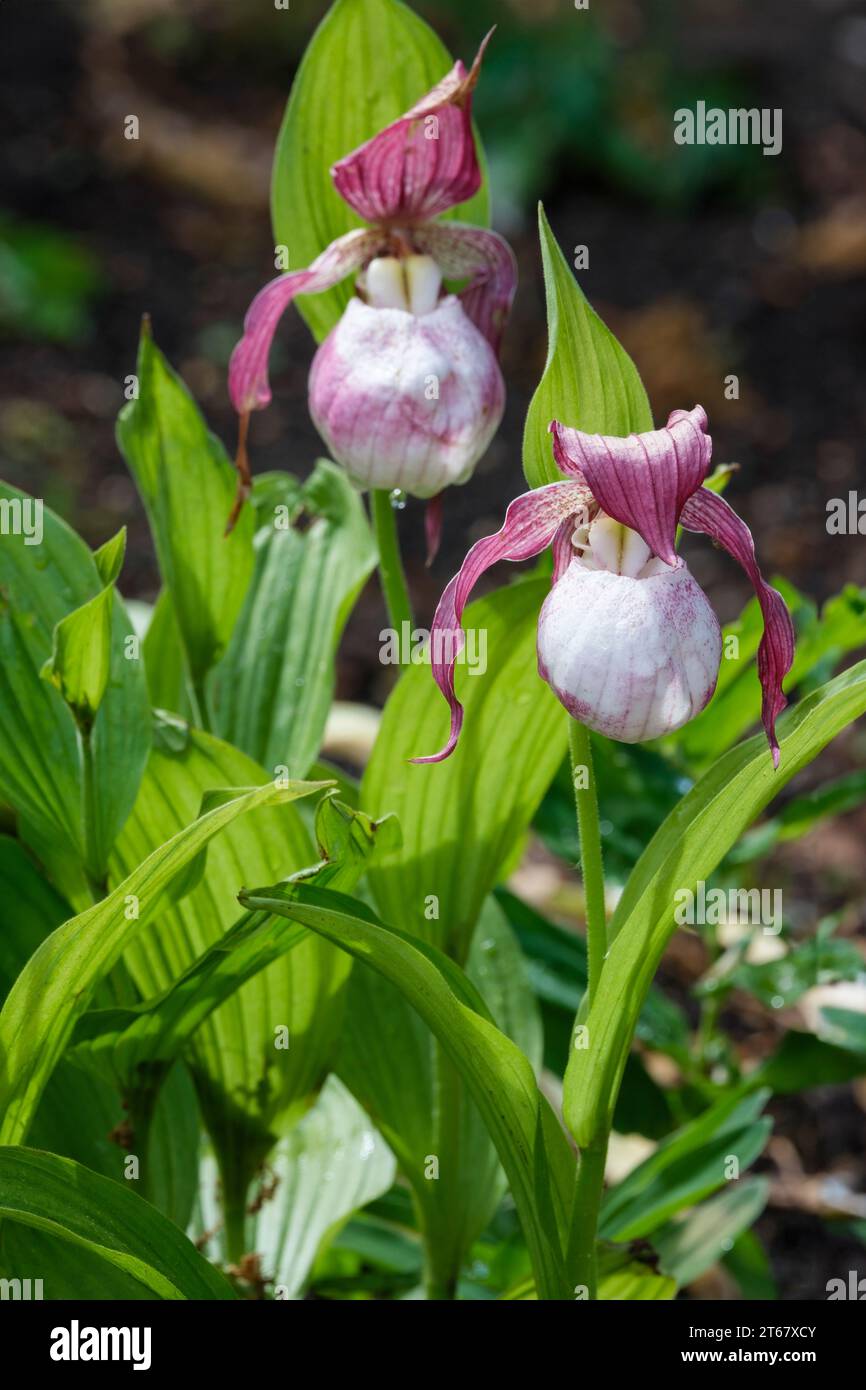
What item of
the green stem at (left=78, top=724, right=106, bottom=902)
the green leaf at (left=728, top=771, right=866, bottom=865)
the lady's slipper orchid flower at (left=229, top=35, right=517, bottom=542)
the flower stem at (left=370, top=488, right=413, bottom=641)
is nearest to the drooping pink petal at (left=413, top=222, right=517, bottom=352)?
the lady's slipper orchid flower at (left=229, top=35, right=517, bottom=542)

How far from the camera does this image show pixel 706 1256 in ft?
3.42

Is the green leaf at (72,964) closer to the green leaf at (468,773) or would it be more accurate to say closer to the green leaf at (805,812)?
the green leaf at (468,773)

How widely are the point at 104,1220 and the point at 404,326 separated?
524 millimetres

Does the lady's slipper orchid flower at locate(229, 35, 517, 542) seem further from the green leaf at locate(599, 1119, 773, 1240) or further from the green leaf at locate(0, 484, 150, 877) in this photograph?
the green leaf at locate(599, 1119, 773, 1240)

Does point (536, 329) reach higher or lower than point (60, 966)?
higher

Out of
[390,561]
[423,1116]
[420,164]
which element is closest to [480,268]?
[420,164]

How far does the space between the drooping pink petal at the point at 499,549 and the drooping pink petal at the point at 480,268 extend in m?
0.26

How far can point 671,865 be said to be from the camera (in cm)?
74

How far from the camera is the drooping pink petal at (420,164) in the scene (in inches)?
32.2

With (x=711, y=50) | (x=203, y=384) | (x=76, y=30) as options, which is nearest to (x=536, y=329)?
(x=203, y=384)

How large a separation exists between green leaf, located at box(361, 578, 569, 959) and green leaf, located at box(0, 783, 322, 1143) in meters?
0.17

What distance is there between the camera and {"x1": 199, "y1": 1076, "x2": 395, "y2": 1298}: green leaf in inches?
41.9

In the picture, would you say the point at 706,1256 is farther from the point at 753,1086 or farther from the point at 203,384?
the point at 203,384
